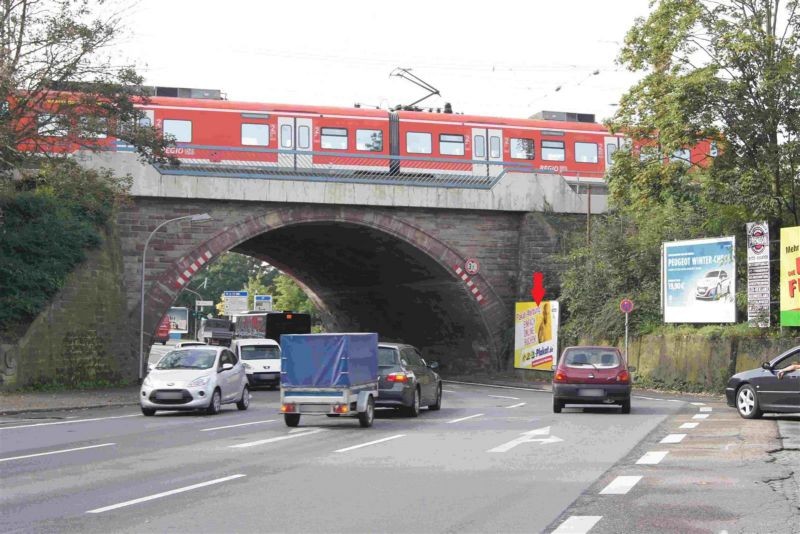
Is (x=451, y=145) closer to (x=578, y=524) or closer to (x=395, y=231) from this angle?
(x=395, y=231)

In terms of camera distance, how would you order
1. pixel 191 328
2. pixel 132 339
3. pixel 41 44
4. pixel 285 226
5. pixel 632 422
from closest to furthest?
pixel 632 422, pixel 41 44, pixel 132 339, pixel 285 226, pixel 191 328

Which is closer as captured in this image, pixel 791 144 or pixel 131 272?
pixel 791 144

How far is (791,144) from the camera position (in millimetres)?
28969

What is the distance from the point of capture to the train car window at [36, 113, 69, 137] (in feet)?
89.0

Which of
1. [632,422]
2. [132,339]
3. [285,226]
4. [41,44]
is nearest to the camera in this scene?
[632,422]

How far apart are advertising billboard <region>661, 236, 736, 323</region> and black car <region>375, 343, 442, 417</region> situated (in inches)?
478

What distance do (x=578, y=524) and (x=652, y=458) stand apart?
16.9 ft

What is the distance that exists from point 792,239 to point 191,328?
270 ft

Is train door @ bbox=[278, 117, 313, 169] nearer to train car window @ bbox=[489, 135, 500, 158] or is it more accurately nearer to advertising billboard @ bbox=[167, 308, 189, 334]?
train car window @ bbox=[489, 135, 500, 158]

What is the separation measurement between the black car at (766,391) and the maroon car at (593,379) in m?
2.38

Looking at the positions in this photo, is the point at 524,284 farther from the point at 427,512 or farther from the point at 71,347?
the point at 427,512

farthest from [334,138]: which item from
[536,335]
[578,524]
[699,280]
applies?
[578,524]

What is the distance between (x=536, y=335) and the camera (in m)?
39.9

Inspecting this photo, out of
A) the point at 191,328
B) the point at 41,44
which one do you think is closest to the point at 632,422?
the point at 41,44
